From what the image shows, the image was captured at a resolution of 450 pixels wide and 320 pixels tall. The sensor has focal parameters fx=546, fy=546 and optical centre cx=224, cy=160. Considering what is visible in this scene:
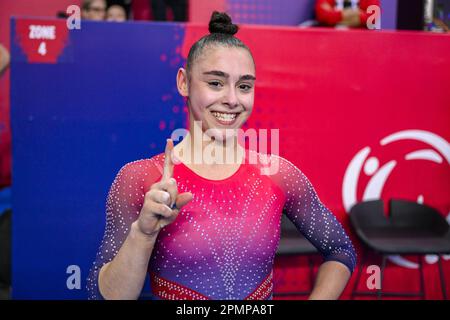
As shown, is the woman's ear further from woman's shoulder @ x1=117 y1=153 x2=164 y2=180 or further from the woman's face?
woman's shoulder @ x1=117 y1=153 x2=164 y2=180

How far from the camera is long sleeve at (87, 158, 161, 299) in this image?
4.17 feet

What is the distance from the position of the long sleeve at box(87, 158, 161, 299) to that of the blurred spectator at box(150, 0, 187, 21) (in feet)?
8.20

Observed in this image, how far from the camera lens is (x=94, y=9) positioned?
342 centimetres

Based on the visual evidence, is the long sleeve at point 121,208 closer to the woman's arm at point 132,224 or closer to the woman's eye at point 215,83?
the woman's arm at point 132,224

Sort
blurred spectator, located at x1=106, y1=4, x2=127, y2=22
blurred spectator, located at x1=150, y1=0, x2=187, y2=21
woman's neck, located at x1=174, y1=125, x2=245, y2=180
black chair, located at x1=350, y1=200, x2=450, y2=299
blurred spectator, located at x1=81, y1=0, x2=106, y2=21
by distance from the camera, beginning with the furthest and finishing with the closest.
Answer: blurred spectator, located at x1=150, y1=0, x2=187, y2=21 < blurred spectator, located at x1=106, y1=4, x2=127, y2=22 < blurred spectator, located at x1=81, y1=0, x2=106, y2=21 < black chair, located at x1=350, y1=200, x2=450, y2=299 < woman's neck, located at x1=174, y1=125, x2=245, y2=180

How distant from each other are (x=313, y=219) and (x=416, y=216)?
5.96ft

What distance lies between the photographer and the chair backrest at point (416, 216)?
301cm

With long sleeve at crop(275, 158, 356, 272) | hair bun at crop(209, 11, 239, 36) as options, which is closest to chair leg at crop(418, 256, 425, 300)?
long sleeve at crop(275, 158, 356, 272)

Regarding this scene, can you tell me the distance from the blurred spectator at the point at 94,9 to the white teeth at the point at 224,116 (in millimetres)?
2348

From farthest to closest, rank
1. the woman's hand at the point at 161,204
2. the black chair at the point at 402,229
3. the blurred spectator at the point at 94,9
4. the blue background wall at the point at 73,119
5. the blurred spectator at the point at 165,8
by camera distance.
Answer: the blurred spectator at the point at 165,8 → the blurred spectator at the point at 94,9 → the black chair at the point at 402,229 → the blue background wall at the point at 73,119 → the woman's hand at the point at 161,204

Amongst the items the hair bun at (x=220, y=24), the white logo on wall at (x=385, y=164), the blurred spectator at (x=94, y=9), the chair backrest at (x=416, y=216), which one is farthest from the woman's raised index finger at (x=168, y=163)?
the blurred spectator at (x=94, y=9)

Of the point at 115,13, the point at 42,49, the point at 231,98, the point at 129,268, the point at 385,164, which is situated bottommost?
the point at 385,164

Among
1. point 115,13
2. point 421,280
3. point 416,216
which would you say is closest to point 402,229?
point 416,216

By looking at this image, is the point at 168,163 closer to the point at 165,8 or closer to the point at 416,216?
the point at 416,216
